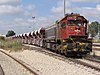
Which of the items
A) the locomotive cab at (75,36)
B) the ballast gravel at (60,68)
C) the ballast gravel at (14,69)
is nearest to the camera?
the ballast gravel at (60,68)

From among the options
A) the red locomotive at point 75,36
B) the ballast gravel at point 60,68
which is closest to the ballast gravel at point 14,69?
the ballast gravel at point 60,68

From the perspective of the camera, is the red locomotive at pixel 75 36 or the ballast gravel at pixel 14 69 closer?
the ballast gravel at pixel 14 69

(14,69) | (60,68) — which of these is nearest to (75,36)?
(60,68)

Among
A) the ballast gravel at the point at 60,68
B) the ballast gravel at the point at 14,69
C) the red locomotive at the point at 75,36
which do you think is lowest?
the ballast gravel at the point at 14,69

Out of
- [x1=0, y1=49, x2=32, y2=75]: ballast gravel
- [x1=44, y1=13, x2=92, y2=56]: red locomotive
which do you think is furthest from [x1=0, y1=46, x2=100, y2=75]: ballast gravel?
[x1=44, y1=13, x2=92, y2=56]: red locomotive

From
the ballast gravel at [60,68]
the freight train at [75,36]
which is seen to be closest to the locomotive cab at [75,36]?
the freight train at [75,36]

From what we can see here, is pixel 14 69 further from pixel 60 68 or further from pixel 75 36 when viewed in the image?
pixel 75 36

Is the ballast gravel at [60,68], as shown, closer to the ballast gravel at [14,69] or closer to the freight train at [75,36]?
the ballast gravel at [14,69]

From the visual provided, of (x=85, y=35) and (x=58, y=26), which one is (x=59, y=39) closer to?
(x=58, y=26)

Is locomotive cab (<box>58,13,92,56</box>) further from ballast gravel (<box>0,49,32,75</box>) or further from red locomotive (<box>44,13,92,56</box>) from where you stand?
ballast gravel (<box>0,49,32,75</box>)

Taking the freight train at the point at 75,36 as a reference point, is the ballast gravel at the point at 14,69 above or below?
below

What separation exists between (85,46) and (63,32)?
2.74 m

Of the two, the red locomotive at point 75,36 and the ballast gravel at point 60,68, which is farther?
the red locomotive at point 75,36

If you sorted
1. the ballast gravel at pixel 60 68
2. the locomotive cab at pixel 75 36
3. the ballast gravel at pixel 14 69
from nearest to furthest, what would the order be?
the ballast gravel at pixel 60 68
the ballast gravel at pixel 14 69
the locomotive cab at pixel 75 36
